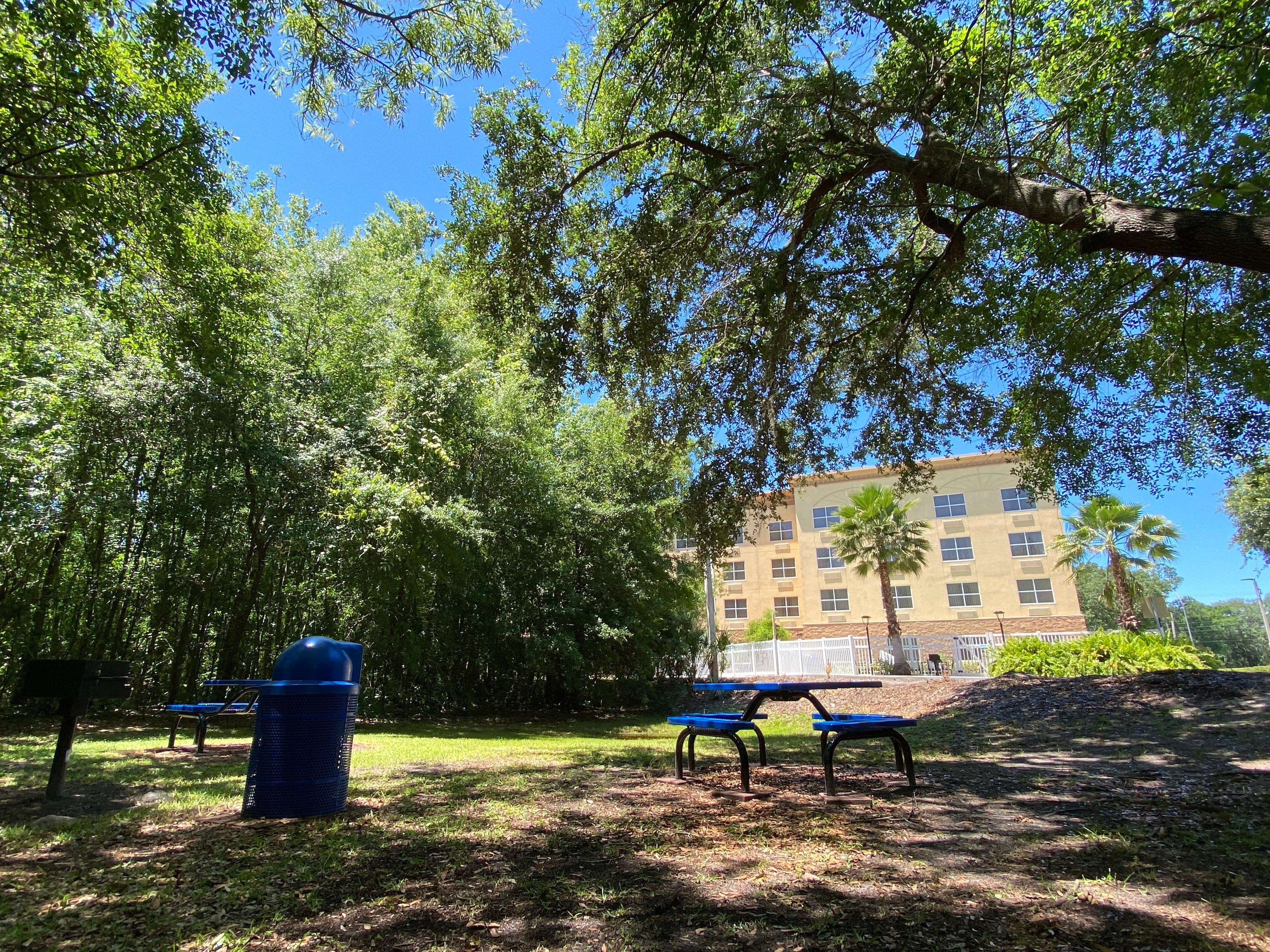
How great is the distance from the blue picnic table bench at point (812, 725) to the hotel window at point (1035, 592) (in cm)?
2837

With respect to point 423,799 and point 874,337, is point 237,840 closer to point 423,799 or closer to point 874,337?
point 423,799

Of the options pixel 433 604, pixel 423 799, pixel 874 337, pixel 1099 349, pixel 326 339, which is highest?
pixel 326 339

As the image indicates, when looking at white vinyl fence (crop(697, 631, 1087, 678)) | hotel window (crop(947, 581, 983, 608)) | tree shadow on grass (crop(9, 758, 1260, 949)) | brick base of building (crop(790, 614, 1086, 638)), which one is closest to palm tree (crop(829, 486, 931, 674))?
brick base of building (crop(790, 614, 1086, 638))

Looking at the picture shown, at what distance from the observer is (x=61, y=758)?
5.00 metres

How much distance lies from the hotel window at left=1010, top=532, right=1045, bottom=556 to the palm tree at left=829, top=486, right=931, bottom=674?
334 inches

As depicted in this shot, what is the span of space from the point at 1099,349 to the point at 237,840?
1015 cm

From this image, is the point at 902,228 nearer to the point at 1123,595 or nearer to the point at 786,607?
the point at 1123,595

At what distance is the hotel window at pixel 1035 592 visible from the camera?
97.4ft

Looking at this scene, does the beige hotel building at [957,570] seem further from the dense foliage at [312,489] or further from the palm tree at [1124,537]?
the dense foliage at [312,489]

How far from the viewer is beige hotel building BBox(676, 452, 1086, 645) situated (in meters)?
29.8

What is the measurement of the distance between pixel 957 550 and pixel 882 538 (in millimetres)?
9778

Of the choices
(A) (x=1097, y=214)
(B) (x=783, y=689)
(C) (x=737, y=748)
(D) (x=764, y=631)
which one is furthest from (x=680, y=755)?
(D) (x=764, y=631)

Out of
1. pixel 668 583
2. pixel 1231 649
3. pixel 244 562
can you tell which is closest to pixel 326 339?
pixel 244 562

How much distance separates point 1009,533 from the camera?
101 feet
